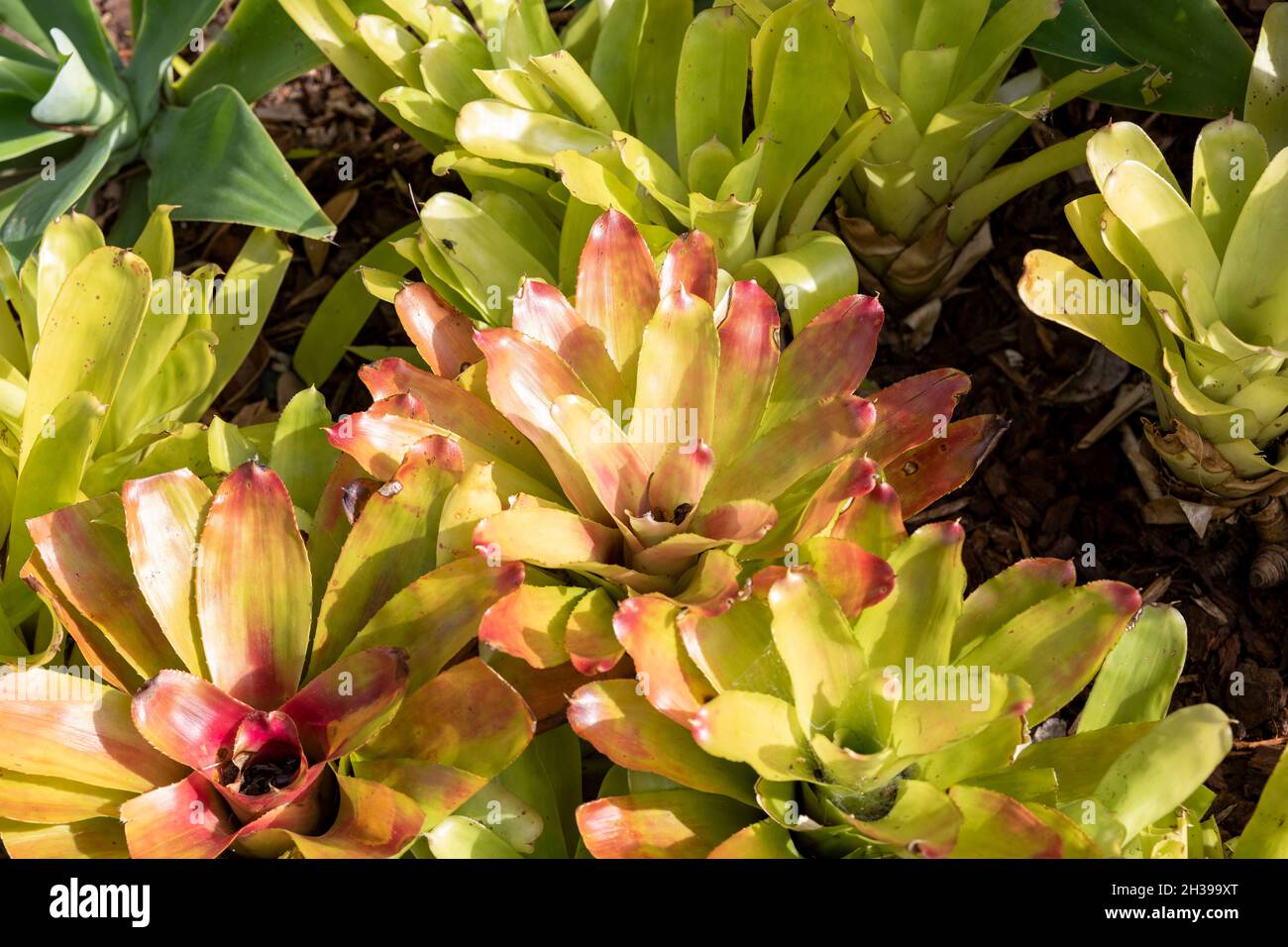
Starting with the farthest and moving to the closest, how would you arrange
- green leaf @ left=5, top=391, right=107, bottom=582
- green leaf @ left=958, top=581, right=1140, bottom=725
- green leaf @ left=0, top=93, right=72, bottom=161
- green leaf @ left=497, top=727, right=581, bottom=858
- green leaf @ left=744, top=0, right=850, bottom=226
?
green leaf @ left=0, top=93, right=72, bottom=161 < green leaf @ left=744, top=0, right=850, bottom=226 < green leaf @ left=5, top=391, right=107, bottom=582 < green leaf @ left=497, top=727, right=581, bottom=858 < green leaf @ left=958, top=581, right=1140, bottom=725

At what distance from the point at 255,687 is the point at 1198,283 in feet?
4.06

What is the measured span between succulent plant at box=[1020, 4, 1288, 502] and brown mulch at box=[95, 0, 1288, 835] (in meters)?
0.24

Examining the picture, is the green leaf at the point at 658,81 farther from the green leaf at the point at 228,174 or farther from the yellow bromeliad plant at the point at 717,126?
the green leaf at the point at 228,174

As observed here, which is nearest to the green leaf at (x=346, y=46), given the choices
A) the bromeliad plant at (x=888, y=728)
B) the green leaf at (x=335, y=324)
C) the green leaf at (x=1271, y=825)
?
the green leaf at (x=335, y=324)

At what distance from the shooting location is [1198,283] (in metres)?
1.51

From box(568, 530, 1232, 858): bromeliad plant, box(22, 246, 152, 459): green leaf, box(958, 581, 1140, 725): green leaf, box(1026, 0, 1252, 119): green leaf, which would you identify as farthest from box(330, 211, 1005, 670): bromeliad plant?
box(1026, 0, 1252, 119): green leaf

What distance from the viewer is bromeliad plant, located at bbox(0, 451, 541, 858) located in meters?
1.26

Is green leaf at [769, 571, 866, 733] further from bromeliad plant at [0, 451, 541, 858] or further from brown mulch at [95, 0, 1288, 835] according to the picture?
brown mulch at [95, 0, 1288, 835]

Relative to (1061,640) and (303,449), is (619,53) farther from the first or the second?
(1061,640)

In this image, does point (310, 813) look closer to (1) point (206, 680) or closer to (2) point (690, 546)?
(1) point (206, 680)

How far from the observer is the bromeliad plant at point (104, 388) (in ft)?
5.15

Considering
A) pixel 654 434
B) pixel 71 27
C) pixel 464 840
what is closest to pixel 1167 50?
pixel 654 434

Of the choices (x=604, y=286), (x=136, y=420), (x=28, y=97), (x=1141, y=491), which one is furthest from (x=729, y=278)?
(x=28, y=97)

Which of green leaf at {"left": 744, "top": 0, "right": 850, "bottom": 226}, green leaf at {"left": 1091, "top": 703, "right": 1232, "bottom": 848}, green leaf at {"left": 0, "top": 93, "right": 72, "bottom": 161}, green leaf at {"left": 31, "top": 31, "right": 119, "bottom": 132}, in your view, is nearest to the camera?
green leaf at {"left": 1091, "top": 703, "right": 1232, "bottom": 848}
